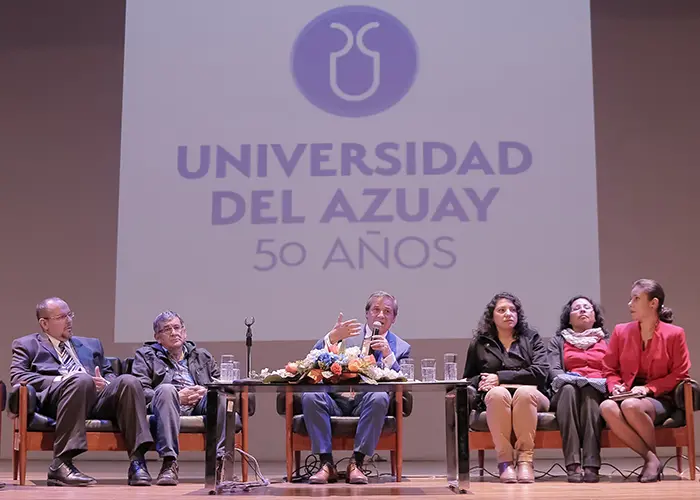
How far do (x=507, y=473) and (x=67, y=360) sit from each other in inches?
94.5

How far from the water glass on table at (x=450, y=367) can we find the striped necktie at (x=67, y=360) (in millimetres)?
2008

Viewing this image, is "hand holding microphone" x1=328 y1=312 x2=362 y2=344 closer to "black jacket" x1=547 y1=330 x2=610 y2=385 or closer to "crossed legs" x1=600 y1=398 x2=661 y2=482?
"black jacket" x1=547 y1=330 x2=610 y2=385

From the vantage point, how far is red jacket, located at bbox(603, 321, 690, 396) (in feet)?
15.0

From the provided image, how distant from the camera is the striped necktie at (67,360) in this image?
4.82 meters

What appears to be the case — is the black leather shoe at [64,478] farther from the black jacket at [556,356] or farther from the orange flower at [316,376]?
the black jacket at [556,356]

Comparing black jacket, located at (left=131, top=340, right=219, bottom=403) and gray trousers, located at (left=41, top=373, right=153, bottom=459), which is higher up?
black jacket, located at (left=131, top=340, right=219, bottom=403)

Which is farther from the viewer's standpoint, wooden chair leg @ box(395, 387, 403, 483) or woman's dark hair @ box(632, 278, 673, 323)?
woman's dark hair @ box(632, 278, 673, 323)

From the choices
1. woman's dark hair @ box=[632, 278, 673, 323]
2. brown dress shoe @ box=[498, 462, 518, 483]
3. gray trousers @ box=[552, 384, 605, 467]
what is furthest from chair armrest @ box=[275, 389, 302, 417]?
woman's dark hair @ box=[632, 278, 673, 323]

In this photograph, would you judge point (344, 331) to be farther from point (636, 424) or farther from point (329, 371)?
point (636, 424)

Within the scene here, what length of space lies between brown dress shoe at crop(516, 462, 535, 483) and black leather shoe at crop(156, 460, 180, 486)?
169 centimetres

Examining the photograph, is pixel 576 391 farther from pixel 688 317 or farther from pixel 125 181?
Answer: pixel 125 181

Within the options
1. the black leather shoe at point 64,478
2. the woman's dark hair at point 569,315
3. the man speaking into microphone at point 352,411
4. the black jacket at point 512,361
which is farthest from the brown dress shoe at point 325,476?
the woman's dark hair at point 569,315

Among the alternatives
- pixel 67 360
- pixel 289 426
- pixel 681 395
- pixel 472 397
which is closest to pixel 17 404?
pixel 67 360

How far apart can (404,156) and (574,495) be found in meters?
2.88
